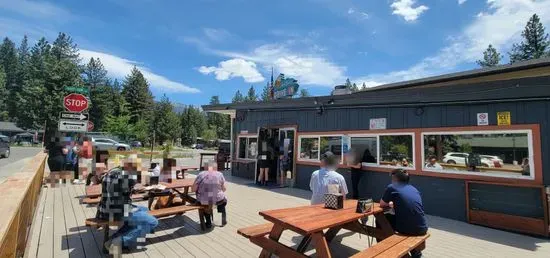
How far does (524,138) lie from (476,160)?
37.1 inches

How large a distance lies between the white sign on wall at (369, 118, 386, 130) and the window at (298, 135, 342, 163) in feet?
3.88

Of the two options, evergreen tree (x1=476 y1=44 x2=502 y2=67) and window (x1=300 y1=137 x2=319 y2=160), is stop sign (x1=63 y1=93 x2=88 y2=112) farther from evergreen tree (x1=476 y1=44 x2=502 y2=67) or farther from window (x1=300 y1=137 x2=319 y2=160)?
evergreen tree (x1=476 y1=44 x2=502 y2=67)

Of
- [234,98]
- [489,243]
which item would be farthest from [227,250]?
[234,98]

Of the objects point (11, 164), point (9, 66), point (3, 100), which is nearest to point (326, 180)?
point (11, 164)

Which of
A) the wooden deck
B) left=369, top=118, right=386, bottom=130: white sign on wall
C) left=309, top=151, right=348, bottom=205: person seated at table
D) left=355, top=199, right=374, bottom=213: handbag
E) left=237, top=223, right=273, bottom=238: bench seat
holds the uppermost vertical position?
left=369, top=118, right=386, bottom=130: white sign on wall

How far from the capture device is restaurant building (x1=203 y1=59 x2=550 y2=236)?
20.1ft

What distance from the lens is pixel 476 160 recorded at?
6840 millimetres

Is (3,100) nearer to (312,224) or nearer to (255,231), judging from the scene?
(255,231)

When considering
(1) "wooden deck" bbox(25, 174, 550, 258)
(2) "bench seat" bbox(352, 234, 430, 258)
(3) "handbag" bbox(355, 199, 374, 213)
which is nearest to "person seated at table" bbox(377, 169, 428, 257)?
(2) "bench seat" bbox(352, 234, 430, 258)

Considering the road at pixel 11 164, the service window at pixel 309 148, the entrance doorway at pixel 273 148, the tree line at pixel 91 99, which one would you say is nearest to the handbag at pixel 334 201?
the service window at pixel 309 148

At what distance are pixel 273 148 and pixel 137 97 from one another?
4724 cm

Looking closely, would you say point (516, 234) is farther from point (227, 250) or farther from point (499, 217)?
point (227, 250)

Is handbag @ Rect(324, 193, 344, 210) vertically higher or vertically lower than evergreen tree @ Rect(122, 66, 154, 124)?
lower

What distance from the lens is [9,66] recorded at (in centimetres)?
7188
